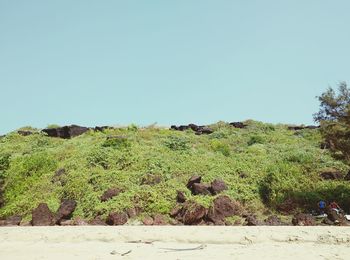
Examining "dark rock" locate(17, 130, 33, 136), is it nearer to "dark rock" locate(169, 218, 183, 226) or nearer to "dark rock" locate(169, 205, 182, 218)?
"dark rock" locate(169, 205, 182, 218)

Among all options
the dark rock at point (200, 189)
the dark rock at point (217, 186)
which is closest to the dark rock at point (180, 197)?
the dark rock at point (200, 189)

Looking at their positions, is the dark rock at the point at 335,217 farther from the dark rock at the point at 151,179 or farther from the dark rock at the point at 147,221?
the dark rock at the point at 151,179

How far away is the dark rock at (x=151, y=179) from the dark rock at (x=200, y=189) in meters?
2.29

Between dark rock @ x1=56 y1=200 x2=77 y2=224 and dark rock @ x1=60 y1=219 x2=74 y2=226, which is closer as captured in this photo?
dark rock @ x1=60 y1=219 x2=74 y2=226

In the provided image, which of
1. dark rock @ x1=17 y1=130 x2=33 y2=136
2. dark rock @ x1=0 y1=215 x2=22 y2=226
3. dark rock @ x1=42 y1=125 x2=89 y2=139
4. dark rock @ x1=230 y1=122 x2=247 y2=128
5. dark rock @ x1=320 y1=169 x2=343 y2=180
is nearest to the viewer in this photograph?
dark rock @ x1=0 y1=215 x2=22 y2=226

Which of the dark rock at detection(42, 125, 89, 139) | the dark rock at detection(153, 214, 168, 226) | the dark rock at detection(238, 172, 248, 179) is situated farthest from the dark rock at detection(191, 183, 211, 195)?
the dark rock at detection(42, 125, 89, 139)

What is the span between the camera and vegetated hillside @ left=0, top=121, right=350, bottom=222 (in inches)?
766

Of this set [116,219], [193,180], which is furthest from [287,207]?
[116,219]

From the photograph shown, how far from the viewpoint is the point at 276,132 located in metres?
36.0

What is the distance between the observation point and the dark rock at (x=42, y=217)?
54.0 feet

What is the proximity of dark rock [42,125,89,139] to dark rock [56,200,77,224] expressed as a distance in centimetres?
1834
